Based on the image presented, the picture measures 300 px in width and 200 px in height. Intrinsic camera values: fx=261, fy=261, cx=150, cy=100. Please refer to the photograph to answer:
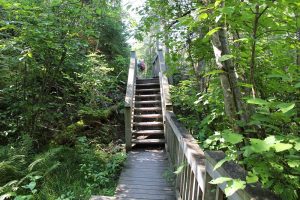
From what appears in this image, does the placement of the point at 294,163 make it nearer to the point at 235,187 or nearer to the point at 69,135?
the point at 235,187

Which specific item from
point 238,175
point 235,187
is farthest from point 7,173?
point 235,187

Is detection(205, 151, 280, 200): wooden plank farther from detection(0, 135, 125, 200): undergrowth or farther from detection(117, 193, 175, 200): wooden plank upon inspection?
detection(0, 135, 125, 200): undergrowth

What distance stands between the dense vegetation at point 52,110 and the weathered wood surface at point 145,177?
0.25 meters

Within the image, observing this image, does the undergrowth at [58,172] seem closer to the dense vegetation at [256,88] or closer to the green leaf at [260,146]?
the dense vegetation at [256,88]

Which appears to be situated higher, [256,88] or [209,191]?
[256,88]

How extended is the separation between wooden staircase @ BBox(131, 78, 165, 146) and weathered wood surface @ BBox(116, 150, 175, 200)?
25.4 inches

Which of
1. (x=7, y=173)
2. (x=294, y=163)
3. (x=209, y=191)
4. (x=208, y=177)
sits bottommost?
(x=7, y=173)

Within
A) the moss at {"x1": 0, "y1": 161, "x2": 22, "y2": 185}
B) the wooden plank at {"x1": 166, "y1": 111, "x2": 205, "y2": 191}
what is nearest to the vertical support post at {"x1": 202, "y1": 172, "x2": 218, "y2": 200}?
the wooden plank at {"x1": 166, "y1": 111, "x2": 205, "y2": 191}

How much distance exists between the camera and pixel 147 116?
7.20 metres

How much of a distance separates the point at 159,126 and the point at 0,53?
13.3ft

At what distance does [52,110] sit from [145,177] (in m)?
3.51

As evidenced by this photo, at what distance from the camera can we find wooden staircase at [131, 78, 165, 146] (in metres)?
6.66

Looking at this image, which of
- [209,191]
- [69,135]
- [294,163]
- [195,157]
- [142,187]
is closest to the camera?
[294,163]

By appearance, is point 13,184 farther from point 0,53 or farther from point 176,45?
point 176,45
